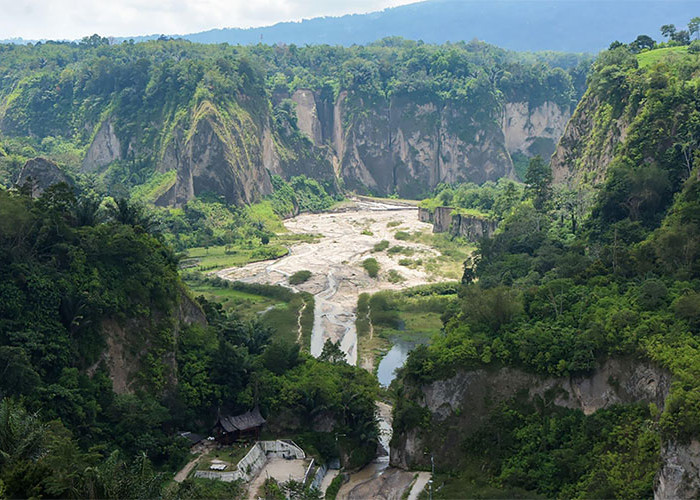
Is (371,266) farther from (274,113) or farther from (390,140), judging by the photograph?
(390,140)

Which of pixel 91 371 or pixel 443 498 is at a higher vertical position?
pixel 91 371

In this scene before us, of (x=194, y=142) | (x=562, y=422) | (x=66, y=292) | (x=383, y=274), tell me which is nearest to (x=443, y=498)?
(x=562, y=422)

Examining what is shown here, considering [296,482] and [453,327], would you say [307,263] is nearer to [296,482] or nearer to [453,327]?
[453,327]

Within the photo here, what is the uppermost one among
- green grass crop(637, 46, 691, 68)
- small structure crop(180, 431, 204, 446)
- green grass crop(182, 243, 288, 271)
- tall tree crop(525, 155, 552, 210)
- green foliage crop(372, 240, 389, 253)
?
green grass crop(637, 46, 691, 68)

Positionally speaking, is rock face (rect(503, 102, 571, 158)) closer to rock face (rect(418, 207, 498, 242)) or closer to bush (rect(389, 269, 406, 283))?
rock face (rect(418, 207, 498, 242))

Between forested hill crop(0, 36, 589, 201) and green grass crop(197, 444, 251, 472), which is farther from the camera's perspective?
forested hill crop(0, 36, 589, 201)

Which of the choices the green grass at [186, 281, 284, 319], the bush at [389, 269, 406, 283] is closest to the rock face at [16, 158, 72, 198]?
the green grass at [186, 281, 284, 319]
